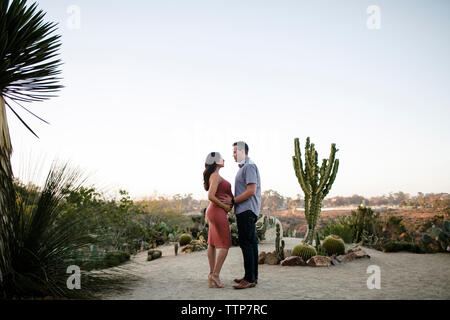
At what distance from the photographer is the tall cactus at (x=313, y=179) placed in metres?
9.78

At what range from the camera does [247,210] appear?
484cm

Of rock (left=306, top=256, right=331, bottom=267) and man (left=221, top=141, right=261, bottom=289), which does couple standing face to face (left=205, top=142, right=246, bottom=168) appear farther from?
rock (left=306, top=256, right=331, bottom=267)

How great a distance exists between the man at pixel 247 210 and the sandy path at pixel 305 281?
0.24m

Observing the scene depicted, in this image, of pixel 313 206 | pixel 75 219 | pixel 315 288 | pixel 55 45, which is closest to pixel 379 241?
pixel 313 206

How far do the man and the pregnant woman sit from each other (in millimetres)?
128

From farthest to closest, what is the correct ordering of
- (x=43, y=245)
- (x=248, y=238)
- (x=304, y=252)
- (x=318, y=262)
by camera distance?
(x=304, y=252)
(x=318, y=262)
(x=248, y=238)
(x=43, y=245)

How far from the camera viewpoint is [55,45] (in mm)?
5137

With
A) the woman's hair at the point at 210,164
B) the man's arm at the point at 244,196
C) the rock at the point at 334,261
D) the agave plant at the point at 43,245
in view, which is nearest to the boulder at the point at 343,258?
the rock at the point at 334,261

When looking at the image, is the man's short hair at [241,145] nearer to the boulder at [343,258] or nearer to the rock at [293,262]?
the rock at [293,262]

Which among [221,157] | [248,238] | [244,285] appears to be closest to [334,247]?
[244,285]

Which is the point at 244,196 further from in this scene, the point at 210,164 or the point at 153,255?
the point at 153,255

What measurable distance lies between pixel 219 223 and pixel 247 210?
1.40 ft
